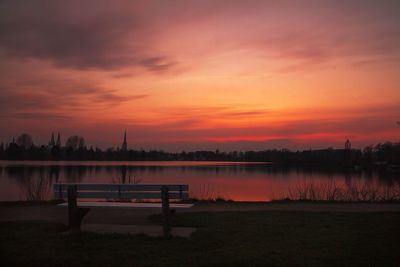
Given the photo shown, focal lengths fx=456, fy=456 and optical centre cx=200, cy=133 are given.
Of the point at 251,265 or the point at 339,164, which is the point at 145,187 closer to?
the point at 251,265

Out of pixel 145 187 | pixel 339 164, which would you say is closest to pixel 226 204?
pixel 145 187

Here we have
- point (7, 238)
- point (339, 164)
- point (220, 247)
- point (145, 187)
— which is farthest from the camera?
point (339, 164)

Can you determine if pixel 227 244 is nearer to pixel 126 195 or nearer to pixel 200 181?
pixel 126 195

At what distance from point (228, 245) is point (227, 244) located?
0.26ft

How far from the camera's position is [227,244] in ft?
24.2

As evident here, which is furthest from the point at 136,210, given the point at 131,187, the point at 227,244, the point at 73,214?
the point at 227,244

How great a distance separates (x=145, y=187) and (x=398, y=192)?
33.2ft

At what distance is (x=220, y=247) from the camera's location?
718 centimetres

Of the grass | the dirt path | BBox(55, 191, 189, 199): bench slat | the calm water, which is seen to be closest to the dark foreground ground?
the grass

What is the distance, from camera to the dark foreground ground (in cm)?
631

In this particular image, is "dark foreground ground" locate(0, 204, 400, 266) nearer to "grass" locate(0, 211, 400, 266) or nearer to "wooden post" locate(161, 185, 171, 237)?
"grass" locate(0, 211, 400, 266)

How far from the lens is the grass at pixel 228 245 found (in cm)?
630

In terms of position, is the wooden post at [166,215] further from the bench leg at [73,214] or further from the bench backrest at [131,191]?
the bench backrest at [131,191]

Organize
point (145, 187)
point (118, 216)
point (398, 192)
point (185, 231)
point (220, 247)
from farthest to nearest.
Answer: point (398, 192) → point (145, 187) → point (118, 216) → point (185, 231) → point (220, 247)
